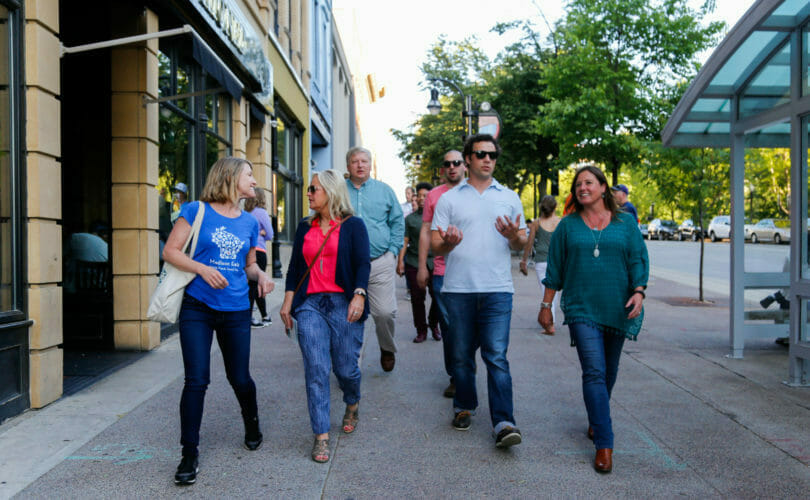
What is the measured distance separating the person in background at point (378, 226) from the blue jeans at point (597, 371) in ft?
6.70

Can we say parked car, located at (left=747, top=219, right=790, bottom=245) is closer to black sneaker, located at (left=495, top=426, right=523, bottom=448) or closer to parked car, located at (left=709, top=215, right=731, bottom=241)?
black sneaker, located at (left=495, top=426, right=523, bottom=448)

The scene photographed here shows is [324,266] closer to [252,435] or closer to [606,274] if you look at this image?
[252,435]

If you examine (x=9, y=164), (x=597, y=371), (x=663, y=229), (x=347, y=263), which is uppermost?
(x=9, y=164)

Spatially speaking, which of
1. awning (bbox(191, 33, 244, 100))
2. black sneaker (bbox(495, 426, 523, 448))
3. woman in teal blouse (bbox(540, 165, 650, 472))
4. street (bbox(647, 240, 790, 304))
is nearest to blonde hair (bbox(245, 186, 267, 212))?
awning (bbox(191, 33, 244, 100))

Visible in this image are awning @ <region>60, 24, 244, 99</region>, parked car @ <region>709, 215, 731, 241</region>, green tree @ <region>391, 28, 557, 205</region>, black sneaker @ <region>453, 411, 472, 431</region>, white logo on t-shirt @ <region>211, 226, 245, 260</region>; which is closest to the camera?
white logo on t-shirt @ <region>211, 226, 245, 260</region>

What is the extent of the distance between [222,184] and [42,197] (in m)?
1.92

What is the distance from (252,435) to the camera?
450cm

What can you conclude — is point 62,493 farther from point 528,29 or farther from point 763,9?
point 528,29

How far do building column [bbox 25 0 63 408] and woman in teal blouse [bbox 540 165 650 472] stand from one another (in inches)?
142

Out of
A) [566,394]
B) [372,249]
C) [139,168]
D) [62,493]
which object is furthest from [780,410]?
[139,168]

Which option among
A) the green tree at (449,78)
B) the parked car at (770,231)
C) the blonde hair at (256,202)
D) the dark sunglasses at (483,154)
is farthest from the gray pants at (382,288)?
the green tree at (449,78)

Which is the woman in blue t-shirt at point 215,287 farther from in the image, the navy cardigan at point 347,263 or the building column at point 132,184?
the building column at point 132,184

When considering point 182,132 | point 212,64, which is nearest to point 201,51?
point 212,64

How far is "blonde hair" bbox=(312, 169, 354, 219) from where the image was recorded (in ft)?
14.7
